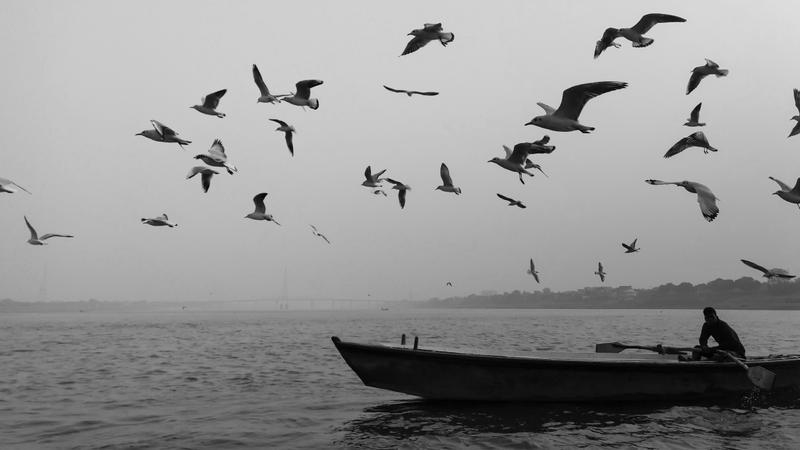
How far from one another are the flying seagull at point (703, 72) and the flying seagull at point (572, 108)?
4765 mm

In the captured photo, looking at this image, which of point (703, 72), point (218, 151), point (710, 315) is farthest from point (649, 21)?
point (218, 151)

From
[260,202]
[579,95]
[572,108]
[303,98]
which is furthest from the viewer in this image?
[260,202]

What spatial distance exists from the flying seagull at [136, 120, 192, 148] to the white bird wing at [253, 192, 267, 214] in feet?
14.9

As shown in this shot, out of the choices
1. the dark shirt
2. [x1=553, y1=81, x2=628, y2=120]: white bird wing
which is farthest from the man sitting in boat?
[x1=553, y1=81, x2=628, y2=120]: white bird wing

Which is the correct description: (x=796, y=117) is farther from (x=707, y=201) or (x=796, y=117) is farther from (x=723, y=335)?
(x=723, y=335)

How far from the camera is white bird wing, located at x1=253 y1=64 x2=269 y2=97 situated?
15961 millimetres

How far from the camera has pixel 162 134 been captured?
13.9m

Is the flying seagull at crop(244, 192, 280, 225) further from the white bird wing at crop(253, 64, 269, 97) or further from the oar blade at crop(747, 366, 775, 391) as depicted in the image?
the oar blade at crop(747, 366, 775, 391)

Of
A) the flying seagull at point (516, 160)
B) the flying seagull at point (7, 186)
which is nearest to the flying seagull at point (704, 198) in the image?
the flying seagull at point (516, 160)

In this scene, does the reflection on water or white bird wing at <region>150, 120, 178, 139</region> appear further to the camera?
white bird wing at <region>150, 120, 178, 139</region>

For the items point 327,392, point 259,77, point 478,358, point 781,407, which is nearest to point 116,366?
point 327,392

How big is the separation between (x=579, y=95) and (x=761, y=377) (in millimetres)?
8061

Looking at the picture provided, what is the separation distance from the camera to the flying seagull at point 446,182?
18.3 metres

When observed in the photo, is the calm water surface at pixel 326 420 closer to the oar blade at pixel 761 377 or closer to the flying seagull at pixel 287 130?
the oar blade at pixel 761 377
